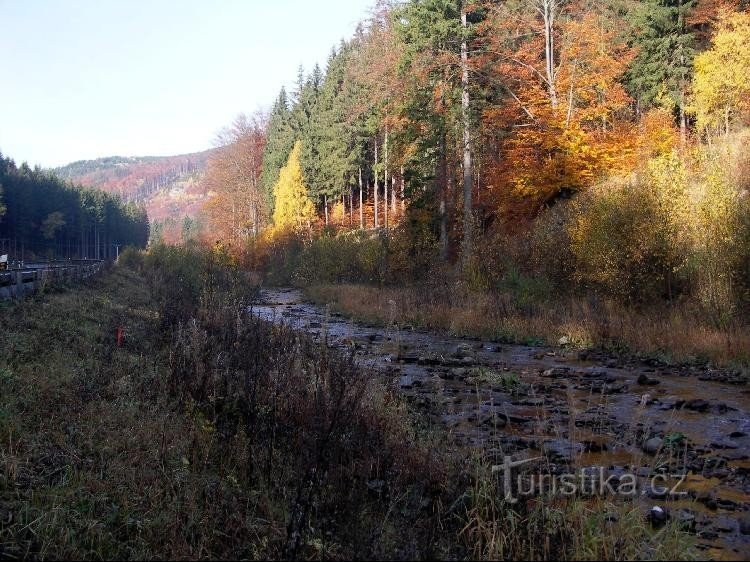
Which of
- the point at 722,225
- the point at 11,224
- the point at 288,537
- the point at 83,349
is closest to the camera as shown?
the point at 288,537

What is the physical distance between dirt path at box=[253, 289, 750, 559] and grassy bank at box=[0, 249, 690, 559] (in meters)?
0.78

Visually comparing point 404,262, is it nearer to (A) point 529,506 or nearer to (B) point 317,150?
(A) point 529,506

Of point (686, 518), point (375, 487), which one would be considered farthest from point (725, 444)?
point (375, 487)

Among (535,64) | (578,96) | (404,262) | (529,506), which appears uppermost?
(535,64)

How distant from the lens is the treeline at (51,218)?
8088cm

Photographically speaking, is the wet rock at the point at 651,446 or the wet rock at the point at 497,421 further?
the wet rock at the point at 497,421

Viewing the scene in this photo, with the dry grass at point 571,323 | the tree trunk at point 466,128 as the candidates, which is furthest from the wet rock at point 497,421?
the tree trunk at point 466,128

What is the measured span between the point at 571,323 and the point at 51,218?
9513 cm

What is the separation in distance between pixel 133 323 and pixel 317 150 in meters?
41.6

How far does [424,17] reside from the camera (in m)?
24.7

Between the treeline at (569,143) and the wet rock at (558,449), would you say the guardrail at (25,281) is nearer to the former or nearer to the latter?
the wet rock at (558,449)

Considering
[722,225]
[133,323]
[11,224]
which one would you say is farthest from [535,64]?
[11,224]

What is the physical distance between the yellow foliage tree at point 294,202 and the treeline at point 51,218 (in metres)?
41.3

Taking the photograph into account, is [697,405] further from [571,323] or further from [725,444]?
[571,323]
